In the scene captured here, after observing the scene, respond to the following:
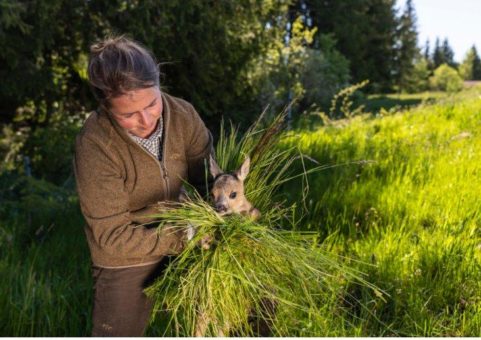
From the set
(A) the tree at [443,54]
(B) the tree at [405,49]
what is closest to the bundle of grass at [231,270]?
(B) the tree at [405,49]

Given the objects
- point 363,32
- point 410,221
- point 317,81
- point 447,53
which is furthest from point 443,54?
point 410,221

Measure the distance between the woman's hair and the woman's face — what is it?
25 millimetres

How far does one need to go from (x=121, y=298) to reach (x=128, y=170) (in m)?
0.59

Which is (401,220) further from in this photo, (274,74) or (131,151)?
(274,74)

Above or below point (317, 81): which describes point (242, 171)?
below

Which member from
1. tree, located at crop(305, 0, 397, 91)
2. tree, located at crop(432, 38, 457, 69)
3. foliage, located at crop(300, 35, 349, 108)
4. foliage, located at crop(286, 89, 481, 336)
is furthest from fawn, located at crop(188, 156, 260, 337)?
tree, located at crop(432, 38, 457, 69)

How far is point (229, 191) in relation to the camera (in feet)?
6.43

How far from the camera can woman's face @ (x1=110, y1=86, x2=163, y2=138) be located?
2.00 meters

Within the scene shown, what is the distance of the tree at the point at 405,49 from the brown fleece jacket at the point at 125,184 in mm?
39241

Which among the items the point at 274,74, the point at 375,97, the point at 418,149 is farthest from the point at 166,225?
the point at 375,97

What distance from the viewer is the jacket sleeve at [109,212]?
2.05 meters

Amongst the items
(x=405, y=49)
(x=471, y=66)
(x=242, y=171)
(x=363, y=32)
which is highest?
(x=363, y=32)

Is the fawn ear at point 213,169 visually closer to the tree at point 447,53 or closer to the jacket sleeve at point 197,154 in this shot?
the jacket sleeve at point 197,154

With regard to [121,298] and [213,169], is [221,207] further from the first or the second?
[121,298]
